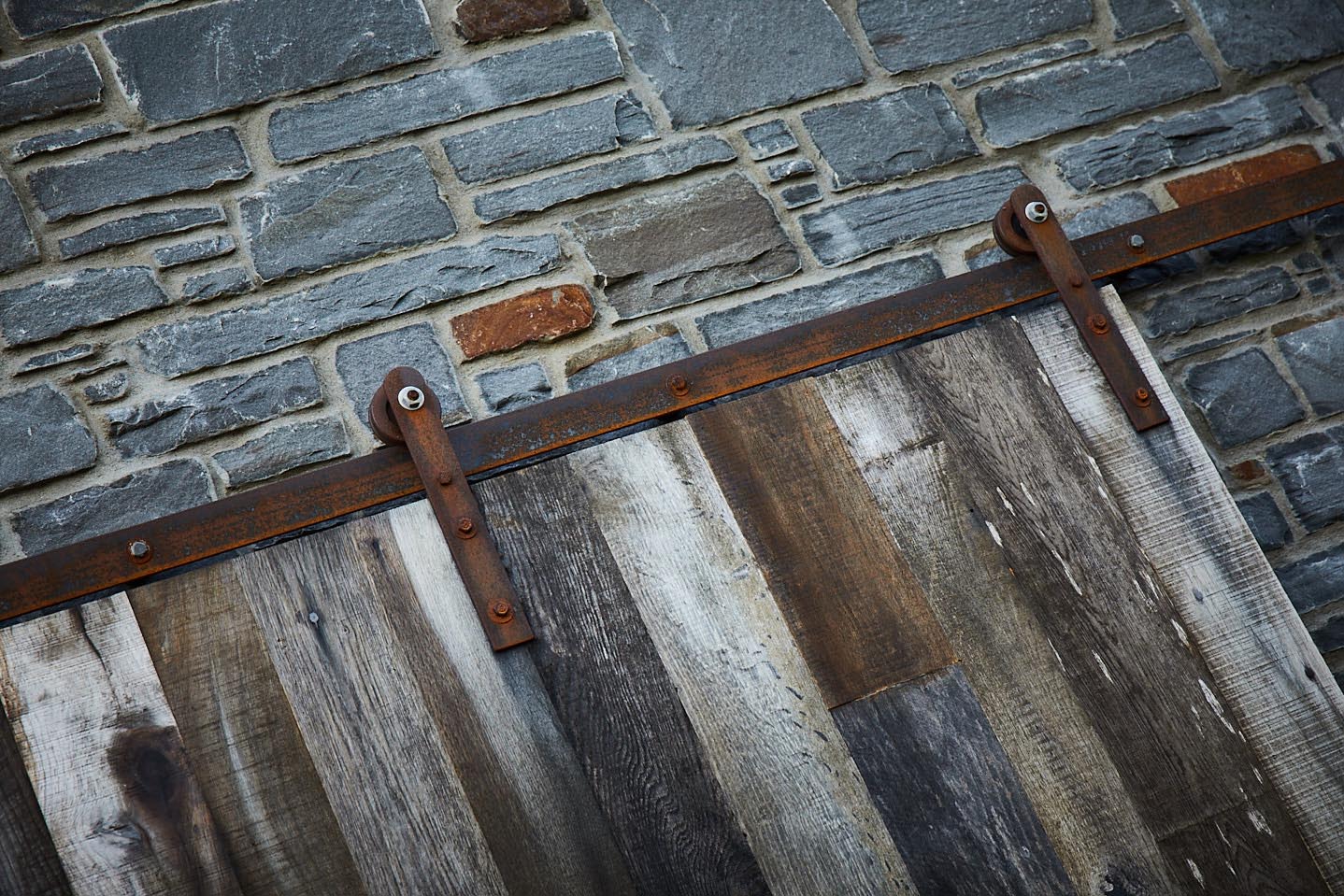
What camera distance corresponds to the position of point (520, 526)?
4.26 feet

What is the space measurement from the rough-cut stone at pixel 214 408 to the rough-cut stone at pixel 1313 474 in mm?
1390

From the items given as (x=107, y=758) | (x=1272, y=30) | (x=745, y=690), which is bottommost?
(x=745, y=690)

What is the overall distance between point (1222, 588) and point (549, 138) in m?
1.14

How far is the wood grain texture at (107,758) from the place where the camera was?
1136 millimetres

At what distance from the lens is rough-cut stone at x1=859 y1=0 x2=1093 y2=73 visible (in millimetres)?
1732

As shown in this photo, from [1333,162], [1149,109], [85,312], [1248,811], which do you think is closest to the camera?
[1248,811]

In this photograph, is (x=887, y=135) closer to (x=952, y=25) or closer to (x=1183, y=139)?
(x=952, y=25)

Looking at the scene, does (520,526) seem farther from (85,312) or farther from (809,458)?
(85,312)

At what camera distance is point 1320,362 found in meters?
1.61

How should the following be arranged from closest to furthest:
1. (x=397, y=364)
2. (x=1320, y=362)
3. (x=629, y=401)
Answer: (x=629, y=401)
(x=397, y=364)
(x=1320, y=362)

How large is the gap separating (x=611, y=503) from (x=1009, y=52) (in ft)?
3.43

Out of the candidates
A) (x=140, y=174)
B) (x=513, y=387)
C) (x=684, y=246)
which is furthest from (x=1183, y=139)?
(x=140, y=174)

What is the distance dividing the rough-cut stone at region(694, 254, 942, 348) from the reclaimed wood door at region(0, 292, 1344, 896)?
7.5 inches

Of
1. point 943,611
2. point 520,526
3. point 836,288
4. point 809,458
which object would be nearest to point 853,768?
point 943,611
